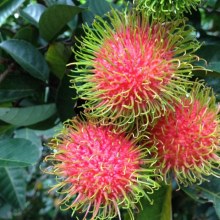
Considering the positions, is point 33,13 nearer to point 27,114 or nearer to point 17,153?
point 27,114

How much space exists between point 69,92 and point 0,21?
273mm

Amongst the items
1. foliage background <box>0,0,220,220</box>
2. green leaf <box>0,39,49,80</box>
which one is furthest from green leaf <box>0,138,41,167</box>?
green leaf <box>0,39,49,80</box>

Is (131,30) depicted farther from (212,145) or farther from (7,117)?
(7,117)

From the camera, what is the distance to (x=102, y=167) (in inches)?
38.9

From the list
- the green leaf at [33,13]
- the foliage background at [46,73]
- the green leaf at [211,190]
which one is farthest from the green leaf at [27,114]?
the green leaf at [211,190]

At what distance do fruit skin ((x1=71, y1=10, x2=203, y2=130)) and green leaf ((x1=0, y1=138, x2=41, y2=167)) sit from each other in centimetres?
19

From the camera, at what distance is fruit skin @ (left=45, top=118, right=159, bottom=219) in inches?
39.1

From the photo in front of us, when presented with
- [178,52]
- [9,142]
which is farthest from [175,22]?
[9,142]

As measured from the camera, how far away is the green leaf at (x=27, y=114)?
1284 millimetres

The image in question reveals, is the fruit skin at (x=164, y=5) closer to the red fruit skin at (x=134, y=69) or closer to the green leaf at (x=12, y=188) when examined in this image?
the red fruit skin at (x=134, y=69)

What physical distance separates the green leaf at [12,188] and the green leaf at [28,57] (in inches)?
18.4

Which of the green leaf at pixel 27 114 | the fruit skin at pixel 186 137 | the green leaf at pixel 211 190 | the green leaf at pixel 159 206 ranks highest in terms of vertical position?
the fruit skin at pixel 186 137

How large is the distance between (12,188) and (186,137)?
0.79 metres

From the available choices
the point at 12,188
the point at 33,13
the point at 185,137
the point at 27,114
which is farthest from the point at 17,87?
the point at 185,137
